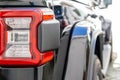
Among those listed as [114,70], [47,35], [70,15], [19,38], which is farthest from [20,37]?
[114,70]

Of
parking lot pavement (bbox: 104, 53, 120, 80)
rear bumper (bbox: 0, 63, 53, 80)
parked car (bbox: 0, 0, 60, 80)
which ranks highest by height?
parked car (bbox: 0, 0, 60, 80)

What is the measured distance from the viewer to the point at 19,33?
1.39m

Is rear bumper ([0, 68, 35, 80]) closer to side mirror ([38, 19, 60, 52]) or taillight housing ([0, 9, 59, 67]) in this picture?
taillight housing ([0, 9, 59, 67])

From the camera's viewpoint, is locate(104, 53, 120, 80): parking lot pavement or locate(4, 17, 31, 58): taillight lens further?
locate(104, 53, 120, 80): parking lot pavement

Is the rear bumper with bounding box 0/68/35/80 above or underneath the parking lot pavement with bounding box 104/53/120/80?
above

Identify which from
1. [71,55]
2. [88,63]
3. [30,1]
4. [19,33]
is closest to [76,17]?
[88,63]

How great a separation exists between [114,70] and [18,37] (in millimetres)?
4582

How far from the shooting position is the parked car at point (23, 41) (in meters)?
1.41

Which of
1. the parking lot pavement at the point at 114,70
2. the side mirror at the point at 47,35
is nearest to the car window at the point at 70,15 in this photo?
the side mirror at the point at 47,35

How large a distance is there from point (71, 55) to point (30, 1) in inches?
23.5

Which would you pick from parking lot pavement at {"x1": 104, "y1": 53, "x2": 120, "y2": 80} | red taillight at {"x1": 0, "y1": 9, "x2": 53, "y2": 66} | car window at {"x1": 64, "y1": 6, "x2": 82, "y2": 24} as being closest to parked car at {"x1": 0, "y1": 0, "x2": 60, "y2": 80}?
red taillight at {"x1": 0, "y1": 9, "x2": 53, "y2": 66}

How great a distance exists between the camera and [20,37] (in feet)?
4.58

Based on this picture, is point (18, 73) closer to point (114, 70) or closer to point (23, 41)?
point (23, 41)

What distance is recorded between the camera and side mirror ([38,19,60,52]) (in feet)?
4.71
